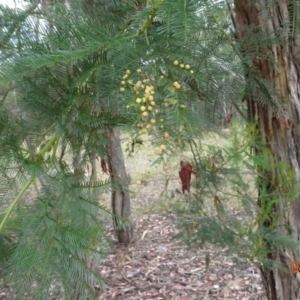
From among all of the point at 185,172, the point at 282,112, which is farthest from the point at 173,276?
the point at 282,112

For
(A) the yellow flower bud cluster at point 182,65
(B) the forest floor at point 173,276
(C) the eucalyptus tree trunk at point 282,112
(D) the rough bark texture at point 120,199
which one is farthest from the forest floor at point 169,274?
(A) the yellow flower bud cluster at point 182,65

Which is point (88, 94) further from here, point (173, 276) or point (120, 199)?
point (120, 199)

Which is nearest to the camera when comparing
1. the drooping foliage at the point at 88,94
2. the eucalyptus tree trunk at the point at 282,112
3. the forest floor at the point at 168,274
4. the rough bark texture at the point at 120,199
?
the drooping foliage at the point at 88,94

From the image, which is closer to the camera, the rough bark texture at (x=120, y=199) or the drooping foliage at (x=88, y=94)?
the drooping foliage at (x=88, y=94)

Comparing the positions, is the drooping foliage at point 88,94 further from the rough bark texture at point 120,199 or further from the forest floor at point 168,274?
the rough bark texture at point 120,199

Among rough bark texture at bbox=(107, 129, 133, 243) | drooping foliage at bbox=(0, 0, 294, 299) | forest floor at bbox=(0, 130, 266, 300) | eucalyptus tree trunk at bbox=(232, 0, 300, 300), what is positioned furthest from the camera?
rough bark texture at bbox=(107, 129, 133, 243)

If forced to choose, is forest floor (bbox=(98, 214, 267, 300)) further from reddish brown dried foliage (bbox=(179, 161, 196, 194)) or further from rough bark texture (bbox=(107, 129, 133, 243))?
reddish brown dried foliage (bbox=(179, 161, 196, 194))

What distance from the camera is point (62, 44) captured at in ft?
2.42

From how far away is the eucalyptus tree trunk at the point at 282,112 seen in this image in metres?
1.02

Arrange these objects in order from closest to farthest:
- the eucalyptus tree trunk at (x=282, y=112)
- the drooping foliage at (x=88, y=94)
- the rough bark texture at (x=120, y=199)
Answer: the drooping foliage at (x=88, y=94) < the eucalyptus tree trunk at (x=282, y=112) < the rough bark texture at (x=120, y=199)

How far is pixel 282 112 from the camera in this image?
105cm

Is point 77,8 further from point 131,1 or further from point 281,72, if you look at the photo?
point 281,72

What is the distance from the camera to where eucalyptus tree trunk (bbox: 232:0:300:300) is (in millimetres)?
1017

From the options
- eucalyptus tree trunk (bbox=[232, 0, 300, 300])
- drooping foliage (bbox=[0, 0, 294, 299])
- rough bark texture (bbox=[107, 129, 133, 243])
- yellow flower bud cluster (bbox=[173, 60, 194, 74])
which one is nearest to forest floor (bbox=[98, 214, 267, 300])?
rough bark texture (bbox=[107, 129, 133, 243])
